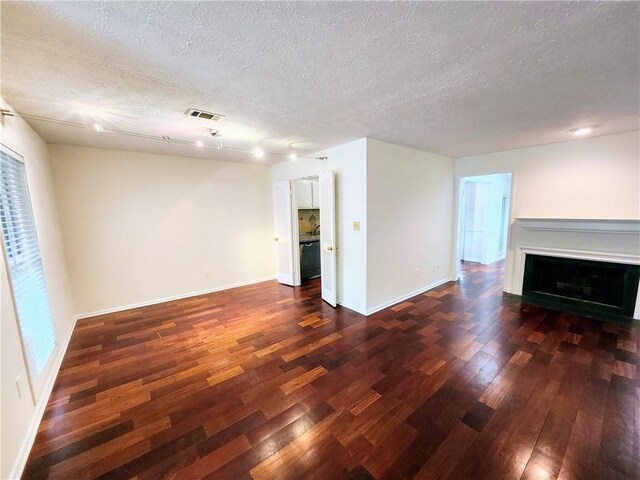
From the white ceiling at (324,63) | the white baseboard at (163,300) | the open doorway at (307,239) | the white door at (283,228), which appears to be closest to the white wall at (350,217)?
the white ceiling at (324,63)

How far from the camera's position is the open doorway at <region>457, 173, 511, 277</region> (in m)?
6.73

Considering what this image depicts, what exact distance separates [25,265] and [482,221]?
27.4 feet

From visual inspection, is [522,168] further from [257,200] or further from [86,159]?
[86,159]

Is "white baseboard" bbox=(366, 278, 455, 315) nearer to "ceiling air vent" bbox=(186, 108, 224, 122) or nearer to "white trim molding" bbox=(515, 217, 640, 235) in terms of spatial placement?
"white trim molding" bbox=(515, 217, 640, 235)

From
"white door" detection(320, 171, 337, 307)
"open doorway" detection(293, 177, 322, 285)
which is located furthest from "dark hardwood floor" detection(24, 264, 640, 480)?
"open doorway" detection(293, 177, 322, 285)

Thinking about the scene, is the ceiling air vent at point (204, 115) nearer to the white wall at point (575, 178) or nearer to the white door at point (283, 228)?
the white door at point (283, 228)

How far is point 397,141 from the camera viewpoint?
11.8 feet

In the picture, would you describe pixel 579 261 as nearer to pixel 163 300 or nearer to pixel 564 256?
pixel 564 256

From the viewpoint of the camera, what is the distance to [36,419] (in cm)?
186

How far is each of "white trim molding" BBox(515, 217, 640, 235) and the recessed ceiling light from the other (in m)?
1.12

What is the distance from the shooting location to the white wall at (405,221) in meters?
3.61

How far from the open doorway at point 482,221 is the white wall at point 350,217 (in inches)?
161

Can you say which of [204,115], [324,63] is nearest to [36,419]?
[204,115]

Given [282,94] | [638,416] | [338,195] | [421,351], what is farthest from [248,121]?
[638,416]
